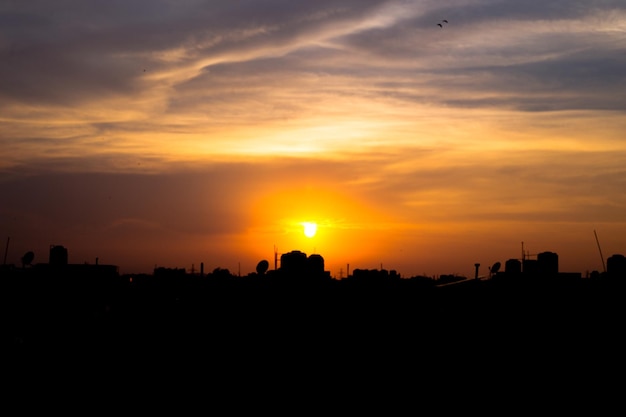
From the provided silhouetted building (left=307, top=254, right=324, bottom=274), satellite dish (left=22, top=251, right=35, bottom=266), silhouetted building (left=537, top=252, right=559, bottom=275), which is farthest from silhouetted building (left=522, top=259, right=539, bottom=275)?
satellite dish (left=22, top=251, right=35, bottom=266)

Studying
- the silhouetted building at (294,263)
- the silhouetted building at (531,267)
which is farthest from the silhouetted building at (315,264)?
the silhouetted building at (531,267)

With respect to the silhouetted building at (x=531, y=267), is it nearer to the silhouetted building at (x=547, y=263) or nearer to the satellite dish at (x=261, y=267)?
the silhouetted building at (x=547, y=263)

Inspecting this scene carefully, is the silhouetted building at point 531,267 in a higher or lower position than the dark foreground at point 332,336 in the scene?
higher

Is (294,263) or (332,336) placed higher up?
(294,263)

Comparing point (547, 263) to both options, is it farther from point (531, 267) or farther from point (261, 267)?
point (261, 267)

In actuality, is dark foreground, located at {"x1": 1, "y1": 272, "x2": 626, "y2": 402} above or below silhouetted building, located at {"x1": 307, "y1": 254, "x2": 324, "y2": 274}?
below

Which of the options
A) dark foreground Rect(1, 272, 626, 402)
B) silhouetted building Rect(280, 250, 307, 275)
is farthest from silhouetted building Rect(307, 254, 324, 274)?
dark foreground Rect(1, 272, 626, 402)

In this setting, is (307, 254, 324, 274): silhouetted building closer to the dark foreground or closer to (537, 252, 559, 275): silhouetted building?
the dark foreground

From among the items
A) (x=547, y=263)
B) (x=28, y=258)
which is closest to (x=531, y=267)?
(x=547, y=263)

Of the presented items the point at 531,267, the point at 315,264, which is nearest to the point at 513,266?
the point at 531,267

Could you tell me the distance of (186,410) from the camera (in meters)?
28.7

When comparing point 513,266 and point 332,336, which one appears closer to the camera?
point 332,336

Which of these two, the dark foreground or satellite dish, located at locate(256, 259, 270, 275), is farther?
satellite dish, located at locate(256, 259, 270, 275)

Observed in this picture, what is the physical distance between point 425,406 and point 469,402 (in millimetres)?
1818
